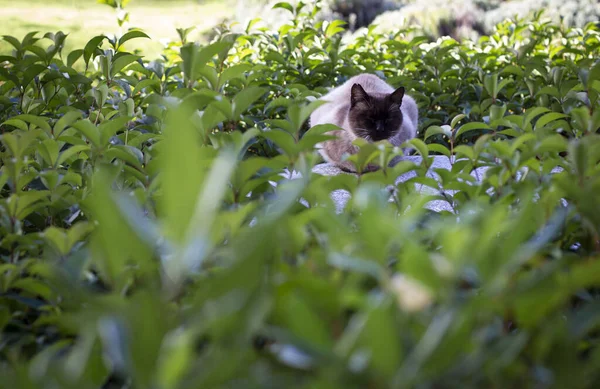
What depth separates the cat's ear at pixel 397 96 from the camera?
10.4 feet

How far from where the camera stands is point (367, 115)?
336cm

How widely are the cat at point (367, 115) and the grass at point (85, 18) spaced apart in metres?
5.84

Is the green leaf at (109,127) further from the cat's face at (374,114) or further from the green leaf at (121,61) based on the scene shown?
the cat's face at (374,114)

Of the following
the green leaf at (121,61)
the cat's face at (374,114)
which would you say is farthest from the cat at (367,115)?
the green leaf at (121,61)

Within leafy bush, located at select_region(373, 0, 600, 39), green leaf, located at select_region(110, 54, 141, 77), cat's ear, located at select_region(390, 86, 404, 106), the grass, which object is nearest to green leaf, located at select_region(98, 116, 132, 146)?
green leaf, located at select_region(110, 54, 141, 77)

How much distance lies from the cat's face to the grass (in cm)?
595

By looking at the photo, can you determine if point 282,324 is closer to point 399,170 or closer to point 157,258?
point 157,258

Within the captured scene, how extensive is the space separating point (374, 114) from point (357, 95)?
0.56ft

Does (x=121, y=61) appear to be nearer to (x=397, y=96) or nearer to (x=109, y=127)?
(x=109, y=127)

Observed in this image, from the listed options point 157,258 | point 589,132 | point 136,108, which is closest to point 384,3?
point 136,108

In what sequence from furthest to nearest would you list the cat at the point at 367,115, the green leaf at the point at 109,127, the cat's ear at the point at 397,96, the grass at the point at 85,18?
the grass at the point at 85,18, the cat at the point at 367,115, the cat's ear at the point at 397,96, the green leaf at the point at 109,127

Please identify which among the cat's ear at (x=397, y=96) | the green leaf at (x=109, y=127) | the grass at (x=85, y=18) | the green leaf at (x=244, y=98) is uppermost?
the green leaf at (x=244, y=98)

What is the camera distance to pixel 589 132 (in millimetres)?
1421

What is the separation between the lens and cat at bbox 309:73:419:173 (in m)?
3.29
